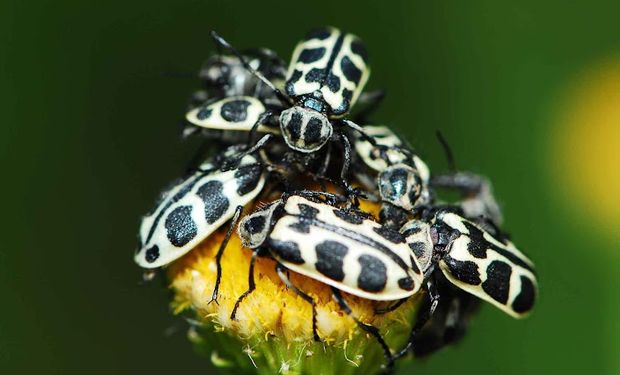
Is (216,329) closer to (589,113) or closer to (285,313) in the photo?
(285,313)

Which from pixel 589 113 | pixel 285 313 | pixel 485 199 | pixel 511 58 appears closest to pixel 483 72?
pixel 511 58

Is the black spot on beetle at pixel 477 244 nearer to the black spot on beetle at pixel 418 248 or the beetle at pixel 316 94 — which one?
the black spot on beetle at pixel 418 248

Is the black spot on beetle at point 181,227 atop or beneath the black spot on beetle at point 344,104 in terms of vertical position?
beneath

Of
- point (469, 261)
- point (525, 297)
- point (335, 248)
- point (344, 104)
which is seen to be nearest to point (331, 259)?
point (335, 248)

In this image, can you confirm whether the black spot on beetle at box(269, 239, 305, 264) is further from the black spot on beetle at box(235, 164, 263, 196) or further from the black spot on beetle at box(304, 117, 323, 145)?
the black spot on beetle at box(304, 117, 323, 145)

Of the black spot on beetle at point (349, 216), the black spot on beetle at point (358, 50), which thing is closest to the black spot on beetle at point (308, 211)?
the black spot on beetle at point (349, 216)

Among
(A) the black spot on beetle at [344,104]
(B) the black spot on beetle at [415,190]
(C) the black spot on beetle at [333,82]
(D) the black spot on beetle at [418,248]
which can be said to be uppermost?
(C) the black spot on beetle at [333,82]
